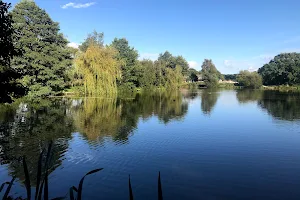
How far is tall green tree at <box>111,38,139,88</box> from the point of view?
64.1 meters

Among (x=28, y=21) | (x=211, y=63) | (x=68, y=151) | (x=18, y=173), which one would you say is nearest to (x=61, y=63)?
(x=28, y=21)

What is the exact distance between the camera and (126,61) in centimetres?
6669

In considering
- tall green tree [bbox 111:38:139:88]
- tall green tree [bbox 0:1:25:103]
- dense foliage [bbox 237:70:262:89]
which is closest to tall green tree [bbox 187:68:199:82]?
dense foliage [bbox 237:70:262:89]

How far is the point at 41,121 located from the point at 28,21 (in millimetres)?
24625

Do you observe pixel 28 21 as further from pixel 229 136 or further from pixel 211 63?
pixel 211 63

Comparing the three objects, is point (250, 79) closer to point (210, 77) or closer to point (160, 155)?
point (210, 77)

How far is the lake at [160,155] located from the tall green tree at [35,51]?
1500 cm

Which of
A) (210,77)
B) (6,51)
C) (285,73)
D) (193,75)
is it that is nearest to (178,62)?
(210,77)

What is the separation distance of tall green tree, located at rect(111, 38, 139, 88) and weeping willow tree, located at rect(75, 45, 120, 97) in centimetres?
1343

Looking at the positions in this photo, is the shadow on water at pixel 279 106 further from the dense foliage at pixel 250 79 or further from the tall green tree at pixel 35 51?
the dense foliage at pixel 250 79

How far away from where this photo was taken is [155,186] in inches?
394

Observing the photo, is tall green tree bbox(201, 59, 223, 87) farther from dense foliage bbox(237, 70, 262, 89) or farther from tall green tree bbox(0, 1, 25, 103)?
tall green tree bbox(0, 1, 25, 103)

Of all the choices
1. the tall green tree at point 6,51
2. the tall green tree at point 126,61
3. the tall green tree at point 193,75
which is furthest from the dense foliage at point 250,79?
the tall green tree at point 6,51

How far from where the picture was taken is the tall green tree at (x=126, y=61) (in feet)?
210
